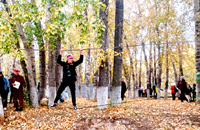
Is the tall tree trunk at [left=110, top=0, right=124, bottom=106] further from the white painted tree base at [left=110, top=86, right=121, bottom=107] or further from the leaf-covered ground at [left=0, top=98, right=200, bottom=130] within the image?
the leaf-covered ground at [left=0, top=98, right=200, bottom=130]

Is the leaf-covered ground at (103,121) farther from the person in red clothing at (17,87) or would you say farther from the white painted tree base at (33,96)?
the white painted tree base at (33,96)

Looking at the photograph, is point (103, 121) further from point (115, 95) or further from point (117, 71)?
point (117, 71)

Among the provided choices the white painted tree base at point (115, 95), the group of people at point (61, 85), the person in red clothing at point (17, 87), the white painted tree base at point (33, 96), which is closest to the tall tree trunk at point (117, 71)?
the white painted tree base at point (115, 95)

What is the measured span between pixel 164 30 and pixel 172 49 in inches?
65.5

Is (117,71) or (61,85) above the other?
(117,71)

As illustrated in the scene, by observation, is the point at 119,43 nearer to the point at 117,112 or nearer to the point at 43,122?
the point at 117,112

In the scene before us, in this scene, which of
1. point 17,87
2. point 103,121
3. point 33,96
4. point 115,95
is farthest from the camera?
point 33,96

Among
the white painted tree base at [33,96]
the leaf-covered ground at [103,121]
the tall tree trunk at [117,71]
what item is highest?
the tall tree trunk at [117,71]

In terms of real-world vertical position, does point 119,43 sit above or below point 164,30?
below

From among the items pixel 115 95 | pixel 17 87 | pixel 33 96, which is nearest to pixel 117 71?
pixel 115 95

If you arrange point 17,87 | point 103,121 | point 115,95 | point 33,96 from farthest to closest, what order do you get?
1. point 33,96
2. point 115,95
3. point 17,87
4. point 103,121

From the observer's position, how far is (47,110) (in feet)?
20.9

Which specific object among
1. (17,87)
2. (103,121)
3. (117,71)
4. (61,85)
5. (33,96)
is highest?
(117,71)

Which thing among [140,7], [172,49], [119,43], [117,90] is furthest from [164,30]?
[117,90]
